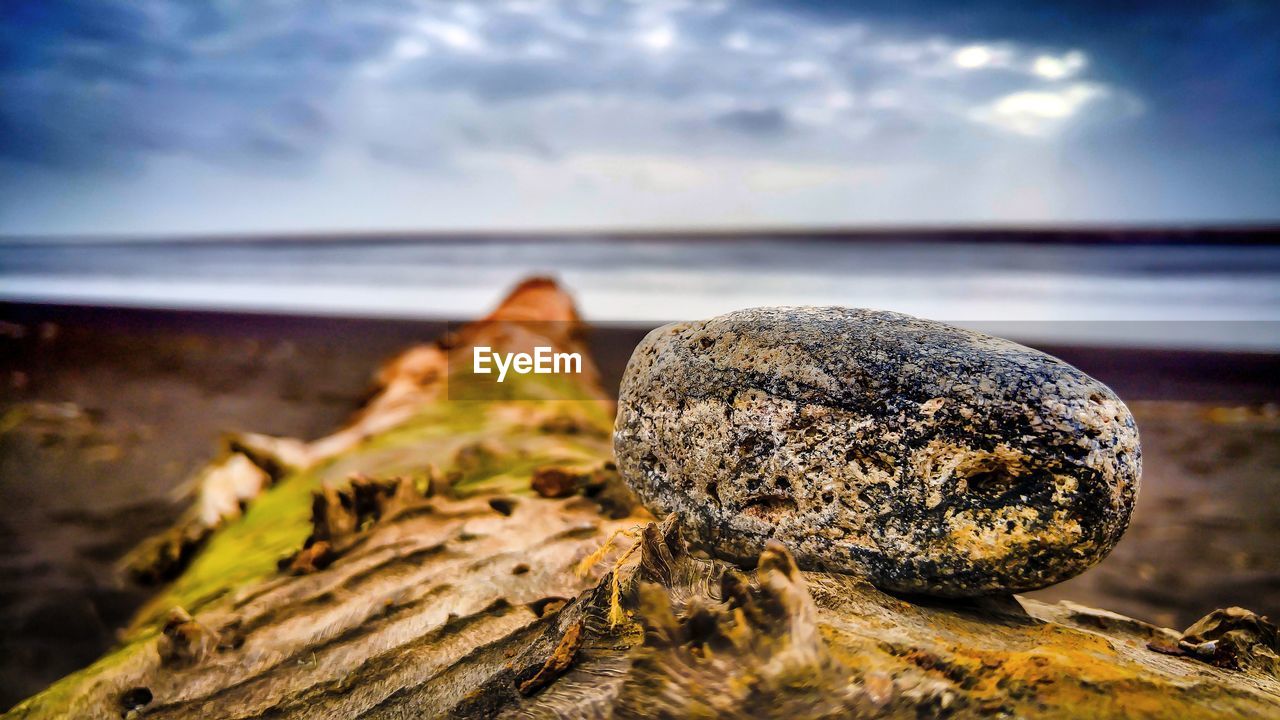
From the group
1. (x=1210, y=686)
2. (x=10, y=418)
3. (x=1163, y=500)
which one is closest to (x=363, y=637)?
(x=1210, y=686)

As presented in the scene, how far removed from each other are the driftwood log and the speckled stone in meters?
0.14

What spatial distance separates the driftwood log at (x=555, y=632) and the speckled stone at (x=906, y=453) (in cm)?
14

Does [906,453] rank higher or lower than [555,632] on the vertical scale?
higher

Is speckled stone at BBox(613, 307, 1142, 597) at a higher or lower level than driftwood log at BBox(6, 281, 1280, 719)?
higher

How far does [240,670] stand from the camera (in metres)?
2.11

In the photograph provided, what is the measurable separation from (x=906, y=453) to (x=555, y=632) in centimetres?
96

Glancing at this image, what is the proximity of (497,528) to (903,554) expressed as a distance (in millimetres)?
1358

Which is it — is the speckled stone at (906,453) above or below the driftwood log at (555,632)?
above

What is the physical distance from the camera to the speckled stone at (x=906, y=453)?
176cm

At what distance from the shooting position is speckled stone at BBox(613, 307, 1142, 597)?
5.76 ft

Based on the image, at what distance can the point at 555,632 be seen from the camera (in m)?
1.86

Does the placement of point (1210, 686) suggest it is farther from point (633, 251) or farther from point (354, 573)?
point (633, 251)

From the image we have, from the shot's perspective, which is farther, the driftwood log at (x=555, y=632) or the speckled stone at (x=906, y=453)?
the speckled stone at (x=906, y=453)

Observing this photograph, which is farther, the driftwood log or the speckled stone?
the speckled stone
